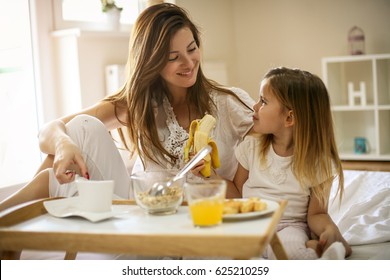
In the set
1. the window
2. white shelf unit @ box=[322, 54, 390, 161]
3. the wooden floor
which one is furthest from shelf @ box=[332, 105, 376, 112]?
the window

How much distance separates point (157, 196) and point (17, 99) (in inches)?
82.7

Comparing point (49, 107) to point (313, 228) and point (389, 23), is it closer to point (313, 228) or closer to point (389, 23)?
point (313, 228)

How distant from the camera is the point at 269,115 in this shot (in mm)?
1638

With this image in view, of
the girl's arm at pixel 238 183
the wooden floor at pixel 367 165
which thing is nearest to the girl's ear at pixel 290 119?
the girl's arm at pixel 238 183

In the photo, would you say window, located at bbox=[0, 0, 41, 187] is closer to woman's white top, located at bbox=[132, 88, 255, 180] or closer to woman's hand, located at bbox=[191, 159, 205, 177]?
woman's white top, located at bbox=[132, 88, 255, 180]

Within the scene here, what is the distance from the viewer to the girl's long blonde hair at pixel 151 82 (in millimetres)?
1801

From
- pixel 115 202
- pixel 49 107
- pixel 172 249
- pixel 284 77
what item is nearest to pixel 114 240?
pixel 172 249

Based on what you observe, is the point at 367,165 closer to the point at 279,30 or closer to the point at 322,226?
the point at 279,30

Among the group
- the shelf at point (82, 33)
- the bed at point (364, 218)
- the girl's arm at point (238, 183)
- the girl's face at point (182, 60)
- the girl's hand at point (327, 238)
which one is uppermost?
the shelf at point (82, 33)

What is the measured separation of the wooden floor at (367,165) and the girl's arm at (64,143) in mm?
2158

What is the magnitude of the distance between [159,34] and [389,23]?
275 centimetres

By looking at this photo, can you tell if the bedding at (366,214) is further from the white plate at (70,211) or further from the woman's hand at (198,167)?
the white plate at (70,211)

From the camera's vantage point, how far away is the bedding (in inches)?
61.3

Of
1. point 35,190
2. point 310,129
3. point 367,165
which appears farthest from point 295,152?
point 367,165
